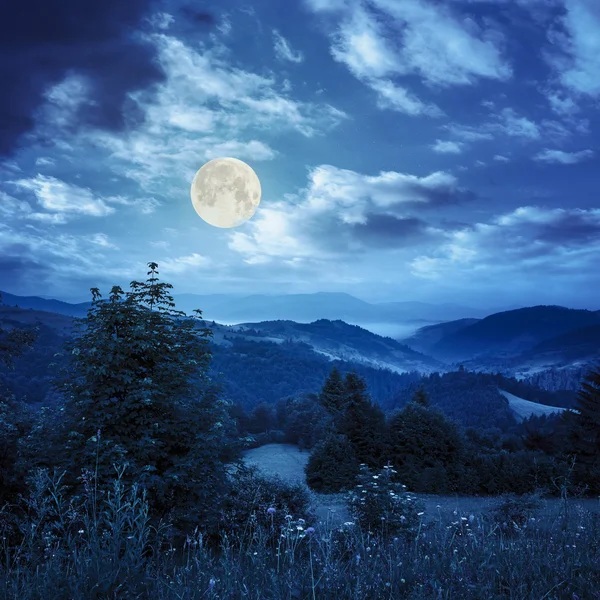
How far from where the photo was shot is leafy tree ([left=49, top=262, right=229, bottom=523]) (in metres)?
12.1

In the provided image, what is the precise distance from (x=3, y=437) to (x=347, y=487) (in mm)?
25036

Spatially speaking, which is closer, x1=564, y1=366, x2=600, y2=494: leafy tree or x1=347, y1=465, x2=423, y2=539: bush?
x1=347, y1=465, x2=423, y2=539: bush

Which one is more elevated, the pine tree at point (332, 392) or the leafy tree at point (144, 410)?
the leafy tree at point (144, 410)

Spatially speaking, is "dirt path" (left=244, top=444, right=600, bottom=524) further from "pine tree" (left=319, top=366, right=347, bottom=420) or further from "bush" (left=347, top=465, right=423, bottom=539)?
"bush" (left=347, top=465, right=423, bottom=539)

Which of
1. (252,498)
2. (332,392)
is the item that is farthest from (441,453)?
(252,498)

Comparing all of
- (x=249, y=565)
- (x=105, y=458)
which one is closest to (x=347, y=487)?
(x=105, y=458)

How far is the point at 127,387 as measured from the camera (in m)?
13.1

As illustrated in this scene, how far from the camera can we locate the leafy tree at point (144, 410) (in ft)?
39.6

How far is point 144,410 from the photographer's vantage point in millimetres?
13117

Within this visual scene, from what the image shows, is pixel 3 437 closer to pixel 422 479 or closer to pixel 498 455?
pixel 422 479

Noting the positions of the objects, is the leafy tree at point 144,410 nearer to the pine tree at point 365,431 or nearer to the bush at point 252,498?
the bush at point 252,498

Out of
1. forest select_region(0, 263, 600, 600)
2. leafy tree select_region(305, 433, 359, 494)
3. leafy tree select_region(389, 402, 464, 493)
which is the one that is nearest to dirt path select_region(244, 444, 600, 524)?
leafy tree select_region(389, 402, 464, 493)

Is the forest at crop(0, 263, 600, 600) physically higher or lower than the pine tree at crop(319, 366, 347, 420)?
higher

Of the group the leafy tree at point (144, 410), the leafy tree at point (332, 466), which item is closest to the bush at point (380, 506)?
the leafy tree at point (144, 410)
